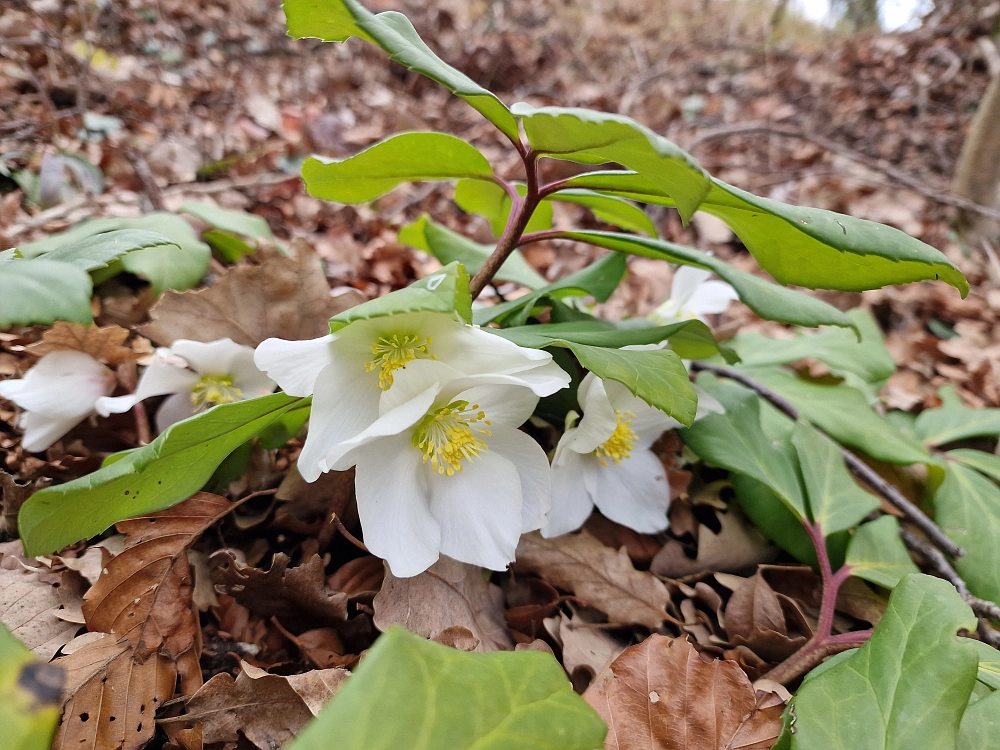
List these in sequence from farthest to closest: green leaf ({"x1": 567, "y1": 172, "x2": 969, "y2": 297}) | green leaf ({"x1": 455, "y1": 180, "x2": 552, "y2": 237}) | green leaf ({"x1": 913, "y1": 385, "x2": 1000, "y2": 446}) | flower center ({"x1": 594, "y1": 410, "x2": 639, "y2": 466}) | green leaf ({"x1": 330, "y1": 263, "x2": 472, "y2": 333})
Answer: green leaf ({"x1": 913, "y1": 385, "x2": 1000, "y2": 446})
green leaf ({"x1": 455, "y1": 180, "x2": 552, "y2": 237})
flower center ({"x1": 594, "y1": 410, "x2": 639, "y2": 466})
green leaf ({"x1": 567, "y1": 172, "x2": 969, "y2": 297})
green leaf ({"x1": 330, "y1": 263, "x2": 472, "y2": 333})

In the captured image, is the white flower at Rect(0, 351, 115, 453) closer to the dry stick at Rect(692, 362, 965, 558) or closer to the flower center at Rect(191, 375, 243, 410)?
the flower center at Rect(191, 375, 243, 410)

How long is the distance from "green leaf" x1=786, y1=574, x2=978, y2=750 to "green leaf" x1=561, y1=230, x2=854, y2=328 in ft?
1.26

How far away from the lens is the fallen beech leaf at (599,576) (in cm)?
99

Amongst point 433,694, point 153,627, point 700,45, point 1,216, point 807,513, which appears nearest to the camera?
point 433,694

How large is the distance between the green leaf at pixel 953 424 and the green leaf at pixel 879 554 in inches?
19.1

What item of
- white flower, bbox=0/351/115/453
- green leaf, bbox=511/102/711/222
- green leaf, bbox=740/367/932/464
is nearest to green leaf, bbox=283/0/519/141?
green leaf, bbox=511/102/711/222

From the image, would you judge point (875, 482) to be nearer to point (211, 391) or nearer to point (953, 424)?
point (953, 424)

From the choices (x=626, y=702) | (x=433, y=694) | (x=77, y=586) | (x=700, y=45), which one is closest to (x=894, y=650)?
(x=626, y=702)

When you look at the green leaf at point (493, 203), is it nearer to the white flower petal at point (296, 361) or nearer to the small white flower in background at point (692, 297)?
the small white flower in background at point (692, 297)

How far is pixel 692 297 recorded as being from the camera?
4.31 feet

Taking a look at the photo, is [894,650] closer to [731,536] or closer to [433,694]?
[731,536]

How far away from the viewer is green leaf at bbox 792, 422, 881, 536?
3.37ft

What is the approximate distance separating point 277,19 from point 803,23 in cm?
611

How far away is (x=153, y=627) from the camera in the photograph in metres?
0.83
